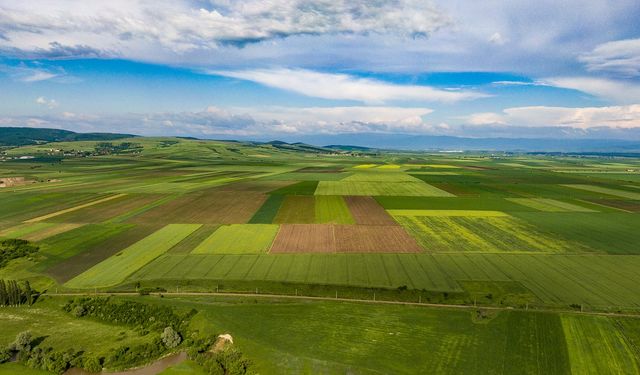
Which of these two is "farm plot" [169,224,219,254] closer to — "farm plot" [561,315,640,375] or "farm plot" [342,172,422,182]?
"farm plot" [561,315,640,375]

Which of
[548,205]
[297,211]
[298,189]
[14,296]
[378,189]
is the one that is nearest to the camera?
[14,296]

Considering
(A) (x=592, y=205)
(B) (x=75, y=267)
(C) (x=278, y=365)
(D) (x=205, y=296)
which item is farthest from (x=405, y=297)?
(A) (x=592, y=205)

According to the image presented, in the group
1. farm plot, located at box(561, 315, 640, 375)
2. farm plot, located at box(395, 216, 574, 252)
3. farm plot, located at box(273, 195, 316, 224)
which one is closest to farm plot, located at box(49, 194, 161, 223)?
farm plot, located at box(273, 195, 316, 224)

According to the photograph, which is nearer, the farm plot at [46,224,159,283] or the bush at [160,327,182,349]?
the bush at [160,327,182,349]

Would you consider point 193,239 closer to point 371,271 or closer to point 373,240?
point 373,240

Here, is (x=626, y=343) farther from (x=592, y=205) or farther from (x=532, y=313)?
(x=592, y=205)

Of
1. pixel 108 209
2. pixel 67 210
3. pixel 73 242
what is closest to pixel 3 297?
pixel 73 242

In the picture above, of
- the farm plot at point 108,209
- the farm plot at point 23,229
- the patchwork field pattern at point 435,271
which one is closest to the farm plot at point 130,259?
the patchwork field pattern at point 435,271
